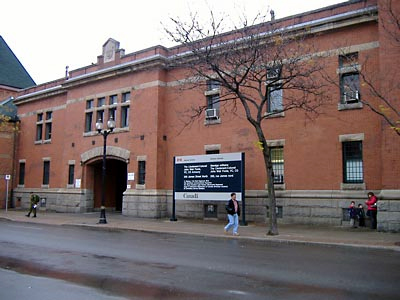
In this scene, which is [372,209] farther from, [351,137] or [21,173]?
[21,173]

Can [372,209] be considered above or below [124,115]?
below

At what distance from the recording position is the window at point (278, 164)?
21938 millimetres

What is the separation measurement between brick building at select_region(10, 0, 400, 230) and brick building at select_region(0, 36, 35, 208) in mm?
856

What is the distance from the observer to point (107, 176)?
3192cm

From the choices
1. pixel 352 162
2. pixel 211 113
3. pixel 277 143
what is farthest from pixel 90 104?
pixel 352 162

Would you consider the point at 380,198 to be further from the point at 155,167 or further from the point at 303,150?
the point at 155,167

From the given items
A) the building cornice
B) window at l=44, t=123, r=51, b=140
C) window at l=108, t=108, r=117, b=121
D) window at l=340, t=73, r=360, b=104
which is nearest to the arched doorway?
window at l=108, t=108, r=117, b=121

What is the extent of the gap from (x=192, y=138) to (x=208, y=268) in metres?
16.5

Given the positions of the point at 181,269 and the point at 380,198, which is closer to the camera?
the point at 181,269

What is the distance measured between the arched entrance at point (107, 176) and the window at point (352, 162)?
15.3 metres

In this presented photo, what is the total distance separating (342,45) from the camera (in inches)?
805

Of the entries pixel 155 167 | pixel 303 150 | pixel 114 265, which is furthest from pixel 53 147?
pixel 114 265

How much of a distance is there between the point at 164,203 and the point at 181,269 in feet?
55.3

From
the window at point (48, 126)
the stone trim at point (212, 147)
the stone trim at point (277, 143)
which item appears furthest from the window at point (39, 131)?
the stone trim at point (277, 143)
